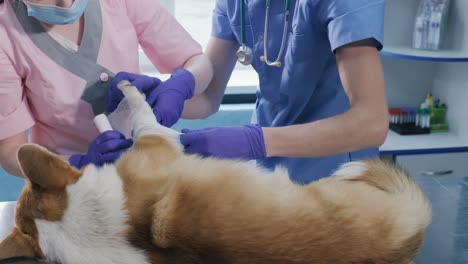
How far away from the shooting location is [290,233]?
0.96 meters

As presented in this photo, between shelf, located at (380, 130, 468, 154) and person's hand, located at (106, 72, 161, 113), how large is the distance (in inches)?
63.2

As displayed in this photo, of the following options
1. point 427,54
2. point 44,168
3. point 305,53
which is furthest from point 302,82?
point 427,54

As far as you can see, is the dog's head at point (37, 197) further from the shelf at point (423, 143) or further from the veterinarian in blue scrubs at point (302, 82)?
the shelf at point (423, 143)

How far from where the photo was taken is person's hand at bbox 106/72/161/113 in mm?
1539

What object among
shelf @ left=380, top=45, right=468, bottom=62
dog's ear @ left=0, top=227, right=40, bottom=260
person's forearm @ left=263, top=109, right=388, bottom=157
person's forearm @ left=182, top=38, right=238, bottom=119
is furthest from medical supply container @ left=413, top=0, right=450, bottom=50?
dog's ear @ left=0, top=227, right=40, bottom=260

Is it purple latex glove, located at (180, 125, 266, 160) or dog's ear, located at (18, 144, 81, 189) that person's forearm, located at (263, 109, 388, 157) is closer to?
purple latex glove, located at (180, 125, 266, 160)

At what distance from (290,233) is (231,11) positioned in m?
0.93

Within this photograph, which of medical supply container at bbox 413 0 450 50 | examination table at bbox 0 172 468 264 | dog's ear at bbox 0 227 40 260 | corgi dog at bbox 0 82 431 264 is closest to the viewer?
corgi dog at bbox 0 82 431 264

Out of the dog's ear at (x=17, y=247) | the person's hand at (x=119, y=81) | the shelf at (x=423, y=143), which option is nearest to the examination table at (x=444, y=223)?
the dog's ear at (x=17, y=247)

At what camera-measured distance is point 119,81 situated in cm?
153

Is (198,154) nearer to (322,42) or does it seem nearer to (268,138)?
(268,138)

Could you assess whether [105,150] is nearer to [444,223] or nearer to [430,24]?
[444,223]

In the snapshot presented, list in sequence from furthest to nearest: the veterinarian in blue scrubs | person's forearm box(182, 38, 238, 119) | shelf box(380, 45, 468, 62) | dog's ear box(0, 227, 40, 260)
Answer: shelf box(380, 45, 468, 62)
person's forearm box(182, 38, 238, 119)
the veterinarian in blue scrubs
dog's ear box(0, 227, 40, 260)

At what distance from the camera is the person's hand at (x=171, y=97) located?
1469 millimetres
